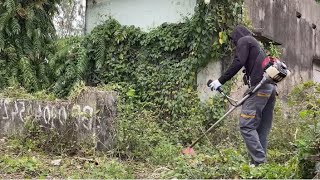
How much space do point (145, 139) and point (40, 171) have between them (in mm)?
1896

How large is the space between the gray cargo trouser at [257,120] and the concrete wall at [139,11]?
486 centimetres

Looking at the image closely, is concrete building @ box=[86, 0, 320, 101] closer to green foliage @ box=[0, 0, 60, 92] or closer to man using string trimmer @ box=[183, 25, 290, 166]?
green foliage @ box=[0, 0, 60, 92]

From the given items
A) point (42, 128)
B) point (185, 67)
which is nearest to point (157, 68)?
point (185, 67)

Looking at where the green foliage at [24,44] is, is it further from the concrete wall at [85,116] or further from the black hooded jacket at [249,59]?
the black hooded jacket at [249,59]

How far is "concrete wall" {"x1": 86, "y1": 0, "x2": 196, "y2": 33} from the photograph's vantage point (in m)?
10.9

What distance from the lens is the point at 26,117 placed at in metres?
6.88

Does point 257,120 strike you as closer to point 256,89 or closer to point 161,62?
point 256,89

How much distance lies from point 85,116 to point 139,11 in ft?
17.5

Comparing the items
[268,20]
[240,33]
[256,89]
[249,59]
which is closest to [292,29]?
[268,20]

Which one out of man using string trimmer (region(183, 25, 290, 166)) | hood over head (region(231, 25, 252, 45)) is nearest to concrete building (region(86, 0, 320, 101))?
hood over head (region(231, 25, 252, 45))

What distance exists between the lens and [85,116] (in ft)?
21.9

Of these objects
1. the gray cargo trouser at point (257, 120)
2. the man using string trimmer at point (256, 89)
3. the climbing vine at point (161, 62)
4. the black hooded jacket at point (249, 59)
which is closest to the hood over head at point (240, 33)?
the man using string trimmer at point (256, 89)

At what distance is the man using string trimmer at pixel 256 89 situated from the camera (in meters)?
5.87

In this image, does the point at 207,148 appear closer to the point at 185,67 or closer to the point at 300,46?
the point at 185,67
